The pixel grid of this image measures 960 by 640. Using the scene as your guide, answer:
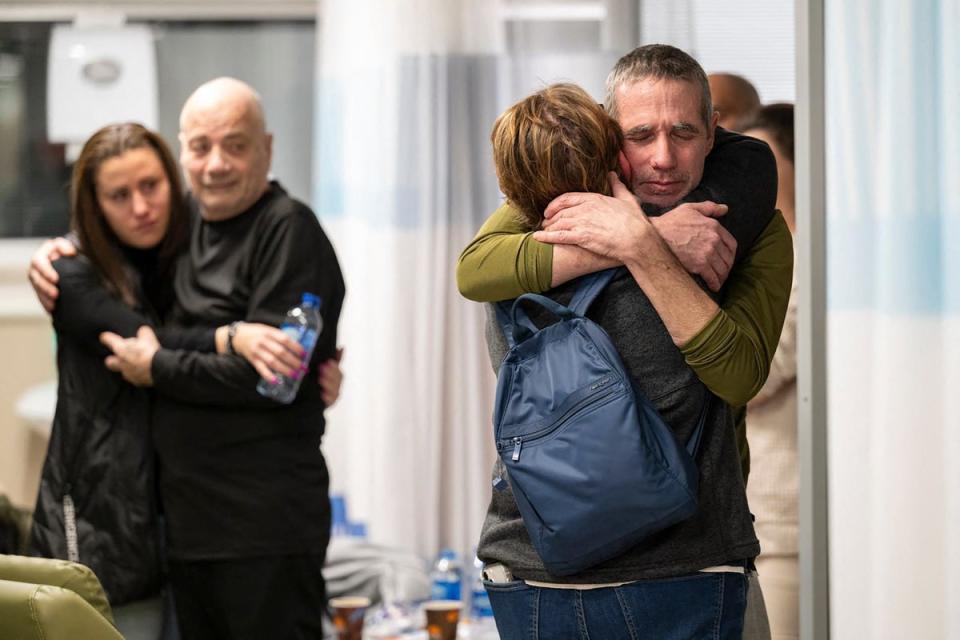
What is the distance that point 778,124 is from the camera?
2.24 meters

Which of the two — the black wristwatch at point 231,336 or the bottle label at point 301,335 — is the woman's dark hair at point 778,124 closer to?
the bottle label at point 301,335

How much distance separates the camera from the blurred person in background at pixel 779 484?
6.81ft

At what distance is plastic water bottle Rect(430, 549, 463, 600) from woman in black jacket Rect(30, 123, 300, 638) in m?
1.53

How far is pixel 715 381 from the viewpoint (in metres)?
1.27

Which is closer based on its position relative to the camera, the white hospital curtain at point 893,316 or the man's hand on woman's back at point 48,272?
the white hospital curtain at point 893,316

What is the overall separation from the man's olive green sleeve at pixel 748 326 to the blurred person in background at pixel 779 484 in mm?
689

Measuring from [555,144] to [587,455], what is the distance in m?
0.34

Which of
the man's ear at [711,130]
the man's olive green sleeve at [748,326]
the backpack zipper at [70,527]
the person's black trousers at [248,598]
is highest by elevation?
the man's ear at [711,130]

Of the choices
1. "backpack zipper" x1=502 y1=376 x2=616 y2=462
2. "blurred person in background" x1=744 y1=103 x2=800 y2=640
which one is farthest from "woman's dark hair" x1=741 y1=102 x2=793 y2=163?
"backpack zipper" x1=502 y1=376 x2=616 y2=462

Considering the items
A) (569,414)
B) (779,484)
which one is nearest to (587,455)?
(569,414)

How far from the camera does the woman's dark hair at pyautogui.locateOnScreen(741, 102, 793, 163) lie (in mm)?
2223

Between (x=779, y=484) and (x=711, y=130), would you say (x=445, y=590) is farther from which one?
(x=711, y=130)

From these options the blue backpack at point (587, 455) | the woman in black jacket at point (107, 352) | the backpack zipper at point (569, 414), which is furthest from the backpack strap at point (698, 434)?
the woman in black jacket at point (107, 352)

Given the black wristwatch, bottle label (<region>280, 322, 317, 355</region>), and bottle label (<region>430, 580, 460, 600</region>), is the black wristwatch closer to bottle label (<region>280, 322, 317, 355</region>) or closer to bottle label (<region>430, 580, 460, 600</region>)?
bottle label (<region>280, 322, 317, 355</region>)
